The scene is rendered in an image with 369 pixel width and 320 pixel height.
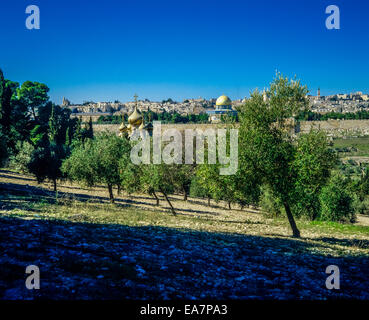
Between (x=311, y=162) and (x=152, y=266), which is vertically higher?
(x=311, y=162)

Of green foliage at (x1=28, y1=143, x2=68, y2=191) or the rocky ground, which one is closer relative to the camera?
the rocky ground

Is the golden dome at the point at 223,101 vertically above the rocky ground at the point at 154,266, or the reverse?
the golden dome at the point at 223,101

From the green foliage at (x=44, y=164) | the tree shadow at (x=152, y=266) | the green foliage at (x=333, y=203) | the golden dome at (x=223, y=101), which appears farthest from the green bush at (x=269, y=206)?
the golden dome at (x=223, y=101)

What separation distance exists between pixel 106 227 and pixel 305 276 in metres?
9.92

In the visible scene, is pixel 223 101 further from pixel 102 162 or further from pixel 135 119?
pixel 102 162

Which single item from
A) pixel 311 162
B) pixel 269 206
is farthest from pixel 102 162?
pixel 311 162

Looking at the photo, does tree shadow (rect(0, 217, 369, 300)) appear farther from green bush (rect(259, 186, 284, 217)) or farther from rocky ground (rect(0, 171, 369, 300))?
green bush (rect(259, 186, 284, 217))

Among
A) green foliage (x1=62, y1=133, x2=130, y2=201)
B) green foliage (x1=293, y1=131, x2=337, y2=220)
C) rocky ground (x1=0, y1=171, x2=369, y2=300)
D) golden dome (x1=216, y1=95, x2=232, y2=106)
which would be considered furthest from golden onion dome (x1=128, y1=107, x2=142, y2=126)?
golden dome (x1=216, y1=95, x2=232, y2=106)

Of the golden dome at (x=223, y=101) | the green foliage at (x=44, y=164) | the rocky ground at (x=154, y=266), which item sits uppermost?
the golden dome at (x=223, y=101)

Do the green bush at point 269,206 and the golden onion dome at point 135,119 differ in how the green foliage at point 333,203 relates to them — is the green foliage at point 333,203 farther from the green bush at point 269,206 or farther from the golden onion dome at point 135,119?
the golden onion dome at point 135,119

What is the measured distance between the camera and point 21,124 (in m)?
67.0

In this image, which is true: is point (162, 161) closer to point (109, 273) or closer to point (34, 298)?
point (109, 273)

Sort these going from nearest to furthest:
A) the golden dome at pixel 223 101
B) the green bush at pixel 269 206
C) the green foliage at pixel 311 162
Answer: the green foliage at pixel 311 162
the green bush at pixel 269 206
the golden dome at pixel 223 101
